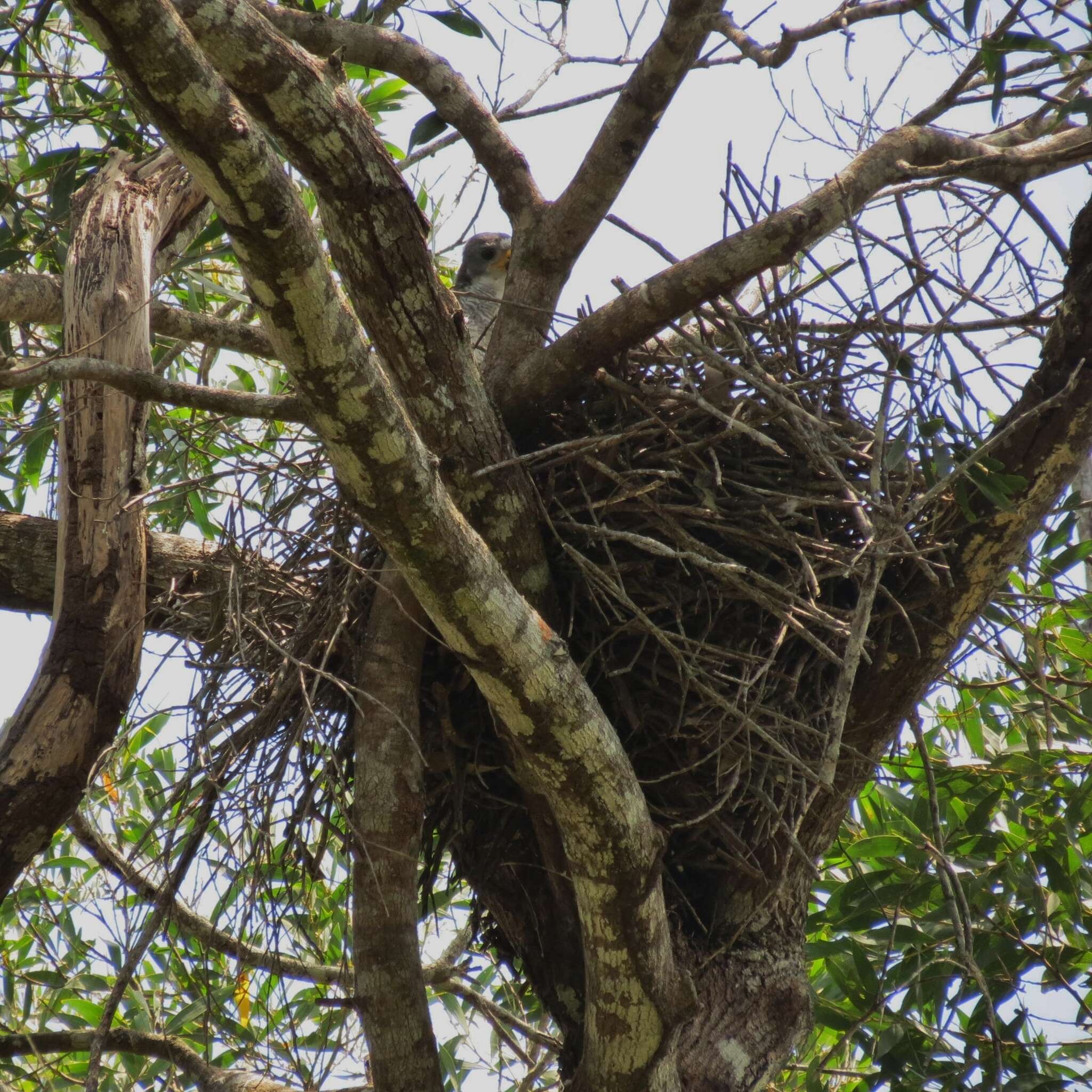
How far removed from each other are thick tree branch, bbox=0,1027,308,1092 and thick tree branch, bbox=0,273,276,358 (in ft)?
5.65

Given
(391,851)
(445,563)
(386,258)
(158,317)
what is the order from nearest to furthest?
(445,563) < (386,258) < (391,851) < (158,317)

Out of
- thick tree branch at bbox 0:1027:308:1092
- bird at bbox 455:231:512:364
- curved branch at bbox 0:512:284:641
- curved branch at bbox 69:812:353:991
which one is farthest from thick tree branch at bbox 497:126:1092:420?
bird at bbox 455:231:512:364

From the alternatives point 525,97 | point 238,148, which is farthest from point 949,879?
point 525,97

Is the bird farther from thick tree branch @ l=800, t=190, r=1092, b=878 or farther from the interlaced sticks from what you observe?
thick tree branch @ l=800, t=190, r=1092, b=878

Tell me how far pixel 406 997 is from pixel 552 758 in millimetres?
683

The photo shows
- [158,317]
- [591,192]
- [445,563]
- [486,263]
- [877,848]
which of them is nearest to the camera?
[445,563]

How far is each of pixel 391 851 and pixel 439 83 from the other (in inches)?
73.5

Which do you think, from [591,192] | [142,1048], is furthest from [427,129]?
[142,1048]

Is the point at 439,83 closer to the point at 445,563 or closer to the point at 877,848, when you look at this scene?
the point at 445,563

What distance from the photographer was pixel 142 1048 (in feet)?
9.41

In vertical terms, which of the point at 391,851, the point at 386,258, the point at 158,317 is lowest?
the point at 391,851

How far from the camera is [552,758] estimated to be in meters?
1.94

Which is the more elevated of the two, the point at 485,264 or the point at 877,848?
the point at 485,264

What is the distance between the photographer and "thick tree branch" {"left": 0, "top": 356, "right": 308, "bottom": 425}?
1.83 meters
